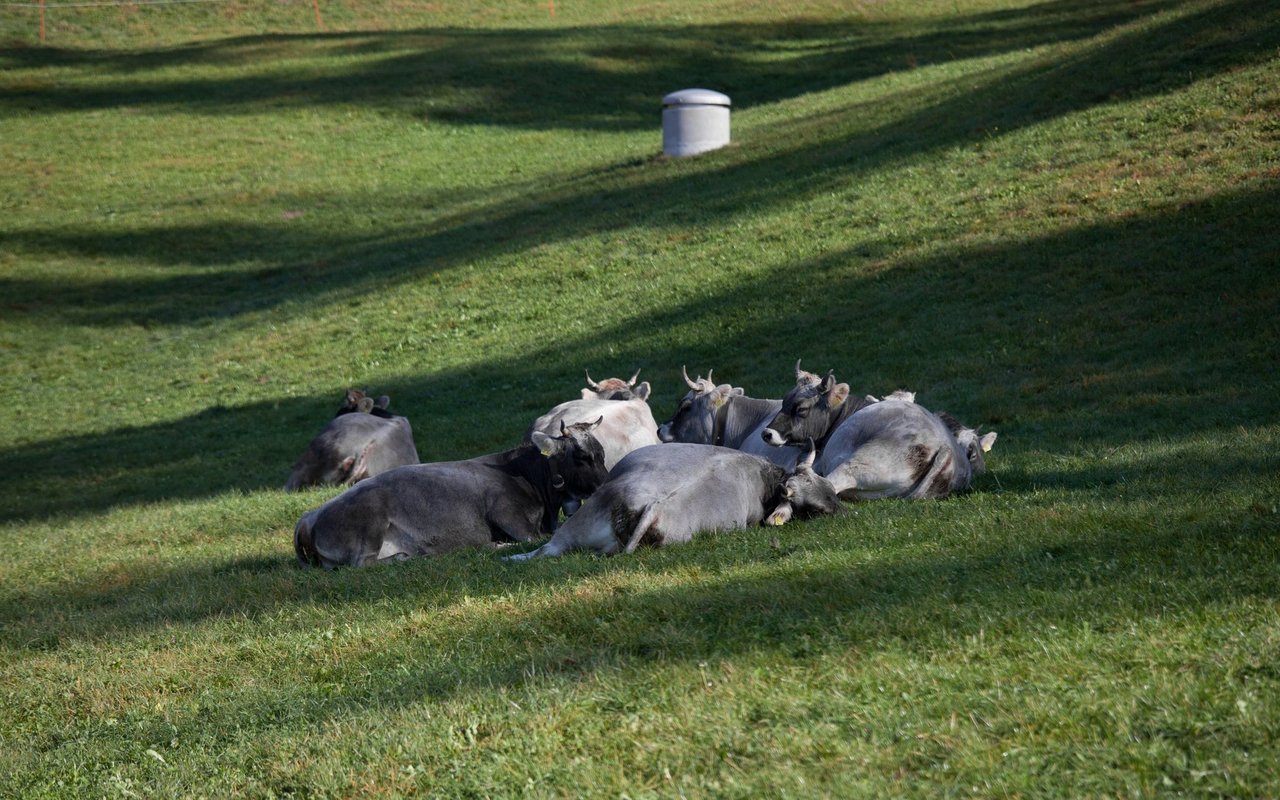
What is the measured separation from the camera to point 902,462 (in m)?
10.5

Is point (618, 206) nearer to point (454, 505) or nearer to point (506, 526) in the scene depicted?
point (506, 526)

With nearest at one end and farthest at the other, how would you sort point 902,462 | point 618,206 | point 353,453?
point 902,462 < point 353,453 < point 618,206

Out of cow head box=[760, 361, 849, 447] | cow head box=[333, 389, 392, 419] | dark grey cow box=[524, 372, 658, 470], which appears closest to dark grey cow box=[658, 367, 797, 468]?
dark grey cow box=[524, 372, 658, 470]

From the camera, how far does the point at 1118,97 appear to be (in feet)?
88.5

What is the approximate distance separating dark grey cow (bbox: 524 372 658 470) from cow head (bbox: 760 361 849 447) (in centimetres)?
171

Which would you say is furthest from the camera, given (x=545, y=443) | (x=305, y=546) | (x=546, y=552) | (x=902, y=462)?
(x=545, y=443)

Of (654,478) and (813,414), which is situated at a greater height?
(654,478)

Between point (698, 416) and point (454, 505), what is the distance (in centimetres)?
329

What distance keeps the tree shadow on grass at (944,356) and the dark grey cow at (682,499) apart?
3922mm

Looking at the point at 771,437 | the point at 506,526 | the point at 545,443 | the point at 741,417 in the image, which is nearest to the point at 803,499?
the point at 771,437

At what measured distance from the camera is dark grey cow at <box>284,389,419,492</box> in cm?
1548

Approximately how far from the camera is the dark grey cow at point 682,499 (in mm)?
9312

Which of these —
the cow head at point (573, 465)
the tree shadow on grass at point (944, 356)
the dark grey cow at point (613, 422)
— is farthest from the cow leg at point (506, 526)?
the tree shadow on grass at point (944, 356)

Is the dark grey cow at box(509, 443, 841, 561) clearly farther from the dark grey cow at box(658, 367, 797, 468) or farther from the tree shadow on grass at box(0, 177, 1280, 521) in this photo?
the tree shadow on grass at box(0, 177, 1280, 521)
